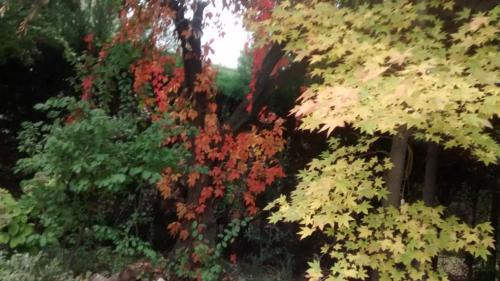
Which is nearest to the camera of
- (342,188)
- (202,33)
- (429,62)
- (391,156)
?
(429,62)

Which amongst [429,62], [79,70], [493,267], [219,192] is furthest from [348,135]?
[79,70]

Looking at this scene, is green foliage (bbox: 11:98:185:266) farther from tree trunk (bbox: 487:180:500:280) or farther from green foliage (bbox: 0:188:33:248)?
tree trunk (bbox: 487:180:500:280)

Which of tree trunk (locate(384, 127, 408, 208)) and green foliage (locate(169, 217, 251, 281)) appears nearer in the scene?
tree trunk (locate(384, 127, 408, 208))

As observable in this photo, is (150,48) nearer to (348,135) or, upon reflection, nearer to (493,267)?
(348,135)

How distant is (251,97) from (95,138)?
1690mm

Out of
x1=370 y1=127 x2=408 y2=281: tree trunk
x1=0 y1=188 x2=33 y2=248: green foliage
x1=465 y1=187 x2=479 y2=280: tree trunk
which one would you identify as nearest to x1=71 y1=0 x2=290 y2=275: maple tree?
x1=0 y1=188 x2=33 y2=248: green foliage

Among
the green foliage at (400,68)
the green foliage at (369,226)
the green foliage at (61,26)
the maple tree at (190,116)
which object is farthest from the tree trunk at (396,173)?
the green foliage at (61,26)

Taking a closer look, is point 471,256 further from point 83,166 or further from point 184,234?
point 83,166

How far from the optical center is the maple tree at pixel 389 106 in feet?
9.03

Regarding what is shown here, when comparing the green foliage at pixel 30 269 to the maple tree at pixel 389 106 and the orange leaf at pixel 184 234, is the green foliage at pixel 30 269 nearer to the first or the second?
the orange leaf at pixel 184 234

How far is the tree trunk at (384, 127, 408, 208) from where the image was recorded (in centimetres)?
378

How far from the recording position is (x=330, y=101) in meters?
2.93

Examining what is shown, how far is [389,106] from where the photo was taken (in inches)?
109

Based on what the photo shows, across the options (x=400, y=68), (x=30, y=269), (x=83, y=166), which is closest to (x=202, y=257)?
(x=83, y=166)
